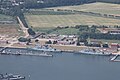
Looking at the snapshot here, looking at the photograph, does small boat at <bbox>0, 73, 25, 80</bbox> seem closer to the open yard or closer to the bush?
the open yard

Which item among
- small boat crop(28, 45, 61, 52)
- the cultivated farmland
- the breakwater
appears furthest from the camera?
the cultivated farmland

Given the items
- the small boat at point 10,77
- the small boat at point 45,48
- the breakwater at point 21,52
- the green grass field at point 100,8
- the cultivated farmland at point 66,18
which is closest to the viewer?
the small boat at point 10,77

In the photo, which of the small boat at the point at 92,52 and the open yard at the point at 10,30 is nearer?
the small boat at the point at 92,52

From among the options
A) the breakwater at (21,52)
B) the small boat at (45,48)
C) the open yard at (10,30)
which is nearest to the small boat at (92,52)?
the small boat at (45,48)

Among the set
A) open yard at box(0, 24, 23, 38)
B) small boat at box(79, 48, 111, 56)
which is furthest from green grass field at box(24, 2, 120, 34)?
small boat at box(79, 48, 111, 56)

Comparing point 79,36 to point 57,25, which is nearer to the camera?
point 79,36

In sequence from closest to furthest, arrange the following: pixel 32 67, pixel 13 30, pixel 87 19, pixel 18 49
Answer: pixel 32 67 → pixel 18 49 → pixel 13 30 → pixel 87 19

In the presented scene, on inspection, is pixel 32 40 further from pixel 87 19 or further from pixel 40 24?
pixel 87 19

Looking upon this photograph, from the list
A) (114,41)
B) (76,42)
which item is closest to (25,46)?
(76,42)

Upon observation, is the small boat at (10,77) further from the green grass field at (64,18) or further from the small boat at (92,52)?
the green grass field at (64,18)

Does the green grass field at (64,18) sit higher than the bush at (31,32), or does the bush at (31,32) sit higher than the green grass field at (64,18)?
the bush at (31,32)

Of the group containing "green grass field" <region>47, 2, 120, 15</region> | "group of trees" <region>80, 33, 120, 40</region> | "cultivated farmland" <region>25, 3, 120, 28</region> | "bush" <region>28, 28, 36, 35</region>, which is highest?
"bush" <region>28, 28, 36, 35</region>
